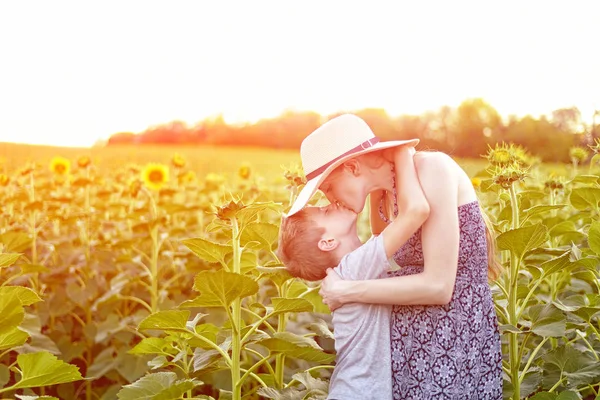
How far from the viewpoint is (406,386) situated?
6.96 ft

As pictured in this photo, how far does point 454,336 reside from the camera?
213cm

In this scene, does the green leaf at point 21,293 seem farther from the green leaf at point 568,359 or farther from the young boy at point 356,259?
the green leaf at point 568,359

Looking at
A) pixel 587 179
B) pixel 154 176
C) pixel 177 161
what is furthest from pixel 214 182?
pixel 587 179

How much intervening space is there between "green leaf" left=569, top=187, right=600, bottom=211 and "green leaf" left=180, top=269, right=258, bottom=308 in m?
1.33

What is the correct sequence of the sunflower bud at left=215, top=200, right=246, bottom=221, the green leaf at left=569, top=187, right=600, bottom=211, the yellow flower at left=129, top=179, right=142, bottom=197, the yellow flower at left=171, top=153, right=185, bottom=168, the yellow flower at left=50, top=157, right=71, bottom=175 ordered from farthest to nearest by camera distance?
the yellow flower at left=50, top=157, right=71, bottom=175
the yellow flower at left=171, top=153, right=185, bottom=168
the yellow flower at left=129, top=179, right=142, bottom=197
the green leaf at left=569, top=187, right=600, bottom=211
the sunflower bud at left=215, top=200, right=246, bottom=221

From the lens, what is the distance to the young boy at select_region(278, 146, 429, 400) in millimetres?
2035

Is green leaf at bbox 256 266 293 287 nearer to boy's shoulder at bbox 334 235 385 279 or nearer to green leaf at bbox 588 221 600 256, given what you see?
boy's shoulder at bbox 334 235 385 279

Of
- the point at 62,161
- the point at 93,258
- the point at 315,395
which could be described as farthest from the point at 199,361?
the point at 62,161

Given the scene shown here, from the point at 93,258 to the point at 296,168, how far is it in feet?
6.07

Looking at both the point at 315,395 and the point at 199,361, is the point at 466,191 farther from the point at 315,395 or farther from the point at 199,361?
the point at 199,361

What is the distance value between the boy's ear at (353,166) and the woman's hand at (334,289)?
272 mm

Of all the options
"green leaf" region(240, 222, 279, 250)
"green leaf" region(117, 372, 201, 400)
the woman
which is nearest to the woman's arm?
the woman

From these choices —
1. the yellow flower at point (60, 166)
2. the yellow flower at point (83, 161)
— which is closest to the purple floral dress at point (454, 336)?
the yellow flower at point (83, 161)

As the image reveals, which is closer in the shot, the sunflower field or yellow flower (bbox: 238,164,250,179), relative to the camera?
the sunflower field
